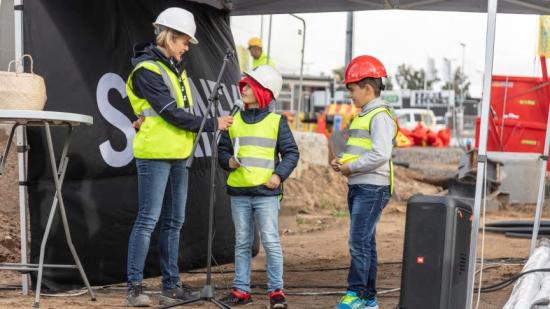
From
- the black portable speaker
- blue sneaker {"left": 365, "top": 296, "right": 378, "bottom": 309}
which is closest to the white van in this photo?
blue sneaker {"left": 365, "top": 296, "right": 378, "bottom": 309}

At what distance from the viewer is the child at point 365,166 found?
6.81 m

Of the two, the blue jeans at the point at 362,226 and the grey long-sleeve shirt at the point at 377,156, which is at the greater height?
the grey long-sleeve shirt at the point at 377,156

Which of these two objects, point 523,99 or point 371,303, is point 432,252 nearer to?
point 371,303

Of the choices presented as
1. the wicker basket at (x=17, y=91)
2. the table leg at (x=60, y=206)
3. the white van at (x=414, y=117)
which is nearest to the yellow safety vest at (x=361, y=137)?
the table leg at (x=60, y=206)

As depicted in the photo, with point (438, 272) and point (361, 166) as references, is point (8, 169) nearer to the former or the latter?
point (361, 166)

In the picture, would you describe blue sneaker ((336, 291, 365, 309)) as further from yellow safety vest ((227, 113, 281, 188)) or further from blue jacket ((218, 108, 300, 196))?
yellow safety vest ((227, 113, 281, 188))

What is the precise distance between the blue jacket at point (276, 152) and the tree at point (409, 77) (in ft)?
281

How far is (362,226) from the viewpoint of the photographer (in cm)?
684

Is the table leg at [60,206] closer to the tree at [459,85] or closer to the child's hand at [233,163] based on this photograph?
the child's hand at [233,163]

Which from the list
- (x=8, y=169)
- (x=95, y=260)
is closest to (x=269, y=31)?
(x=8, y=169)

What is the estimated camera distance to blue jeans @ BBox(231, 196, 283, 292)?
699cm

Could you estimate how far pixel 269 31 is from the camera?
17.4 m

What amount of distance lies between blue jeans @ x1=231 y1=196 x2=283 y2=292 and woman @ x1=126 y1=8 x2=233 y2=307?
0.46m

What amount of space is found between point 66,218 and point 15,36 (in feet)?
4.56
